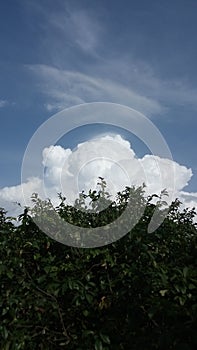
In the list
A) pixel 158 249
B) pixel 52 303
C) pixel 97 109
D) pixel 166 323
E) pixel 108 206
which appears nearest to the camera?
pixel 166 323

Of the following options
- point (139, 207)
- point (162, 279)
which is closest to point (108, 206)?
point (139, 207)

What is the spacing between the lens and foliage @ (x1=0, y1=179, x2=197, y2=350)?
13.5ft

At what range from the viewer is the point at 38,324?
16.1 feet

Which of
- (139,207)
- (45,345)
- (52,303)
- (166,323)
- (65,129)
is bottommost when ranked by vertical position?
(166,323)

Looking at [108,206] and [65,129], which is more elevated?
[65,129]

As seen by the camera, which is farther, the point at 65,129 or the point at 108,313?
the point at 65,129

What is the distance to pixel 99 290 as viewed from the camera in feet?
16.4

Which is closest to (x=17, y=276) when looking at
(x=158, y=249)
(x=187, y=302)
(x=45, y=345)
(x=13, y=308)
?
(x=13, y=308)

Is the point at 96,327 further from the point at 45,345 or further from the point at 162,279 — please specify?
A: the point at 162,279

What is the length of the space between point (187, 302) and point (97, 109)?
2532mm

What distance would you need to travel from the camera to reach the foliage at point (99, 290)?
4.12 meters

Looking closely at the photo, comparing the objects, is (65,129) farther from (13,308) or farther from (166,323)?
(166,323)

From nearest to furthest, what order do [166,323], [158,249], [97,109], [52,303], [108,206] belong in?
[166,323] < [52,303] < [158,249] < [97,109] < [108,206]

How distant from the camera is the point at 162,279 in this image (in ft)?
13.8
